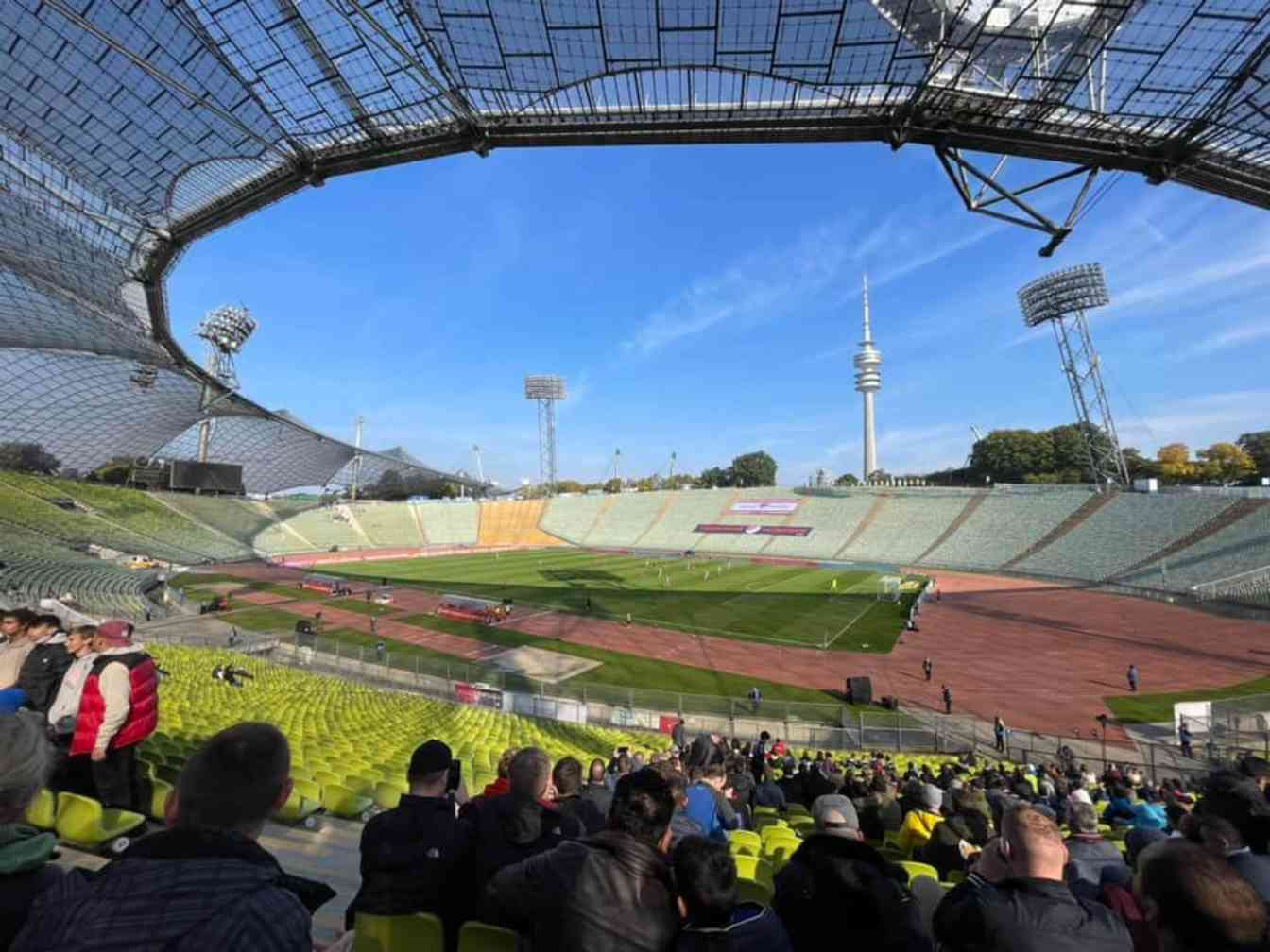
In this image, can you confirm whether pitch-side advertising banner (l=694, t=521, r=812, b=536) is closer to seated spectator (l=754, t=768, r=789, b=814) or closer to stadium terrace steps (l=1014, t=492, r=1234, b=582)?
stadium terrace steps (l=1014, t=492, r=1234, b=582)

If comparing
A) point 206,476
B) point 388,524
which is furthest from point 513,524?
point 206,476

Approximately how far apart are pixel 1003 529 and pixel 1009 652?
37.6 meters

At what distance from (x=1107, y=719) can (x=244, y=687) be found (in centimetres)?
2890

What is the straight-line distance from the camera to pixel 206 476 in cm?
6831

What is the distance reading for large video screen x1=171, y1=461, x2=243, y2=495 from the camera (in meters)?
66.7

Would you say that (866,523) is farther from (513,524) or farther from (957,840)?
(957,840)

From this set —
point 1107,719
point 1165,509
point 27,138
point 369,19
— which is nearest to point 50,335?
point 27,138

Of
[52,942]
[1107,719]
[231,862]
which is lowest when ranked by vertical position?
[1107,719]

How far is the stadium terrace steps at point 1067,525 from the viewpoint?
57.5 m

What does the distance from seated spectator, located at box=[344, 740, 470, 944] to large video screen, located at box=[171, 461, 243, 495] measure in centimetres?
8026

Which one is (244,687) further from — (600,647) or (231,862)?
(231,862)

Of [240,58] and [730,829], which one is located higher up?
[240,58]

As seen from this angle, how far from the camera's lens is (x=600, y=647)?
102 feet

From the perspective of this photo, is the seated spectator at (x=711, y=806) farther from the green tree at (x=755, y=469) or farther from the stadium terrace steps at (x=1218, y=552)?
the green tree at (x=755, y=469)
